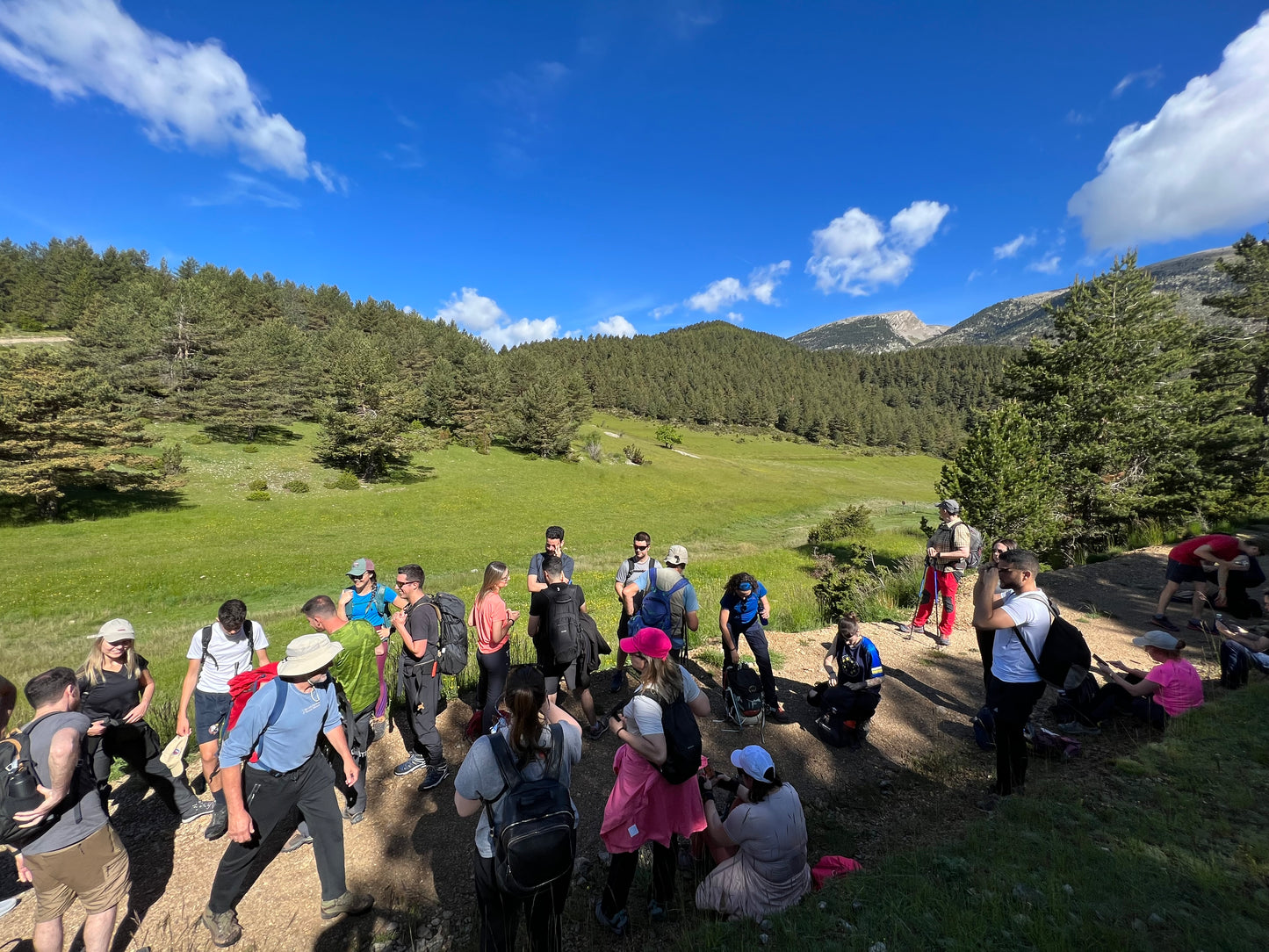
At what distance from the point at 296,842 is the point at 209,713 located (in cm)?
173

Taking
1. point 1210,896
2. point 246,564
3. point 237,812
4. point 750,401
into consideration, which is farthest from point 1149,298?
point 750,401

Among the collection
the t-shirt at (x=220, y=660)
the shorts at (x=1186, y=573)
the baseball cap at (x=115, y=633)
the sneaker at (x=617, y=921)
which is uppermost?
the baseball cap at (x=115, y=633)

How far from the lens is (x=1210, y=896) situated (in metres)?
3.01

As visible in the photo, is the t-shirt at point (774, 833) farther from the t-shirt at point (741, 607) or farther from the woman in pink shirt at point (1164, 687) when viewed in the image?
the woman in pink shirt at point (1164, 687)

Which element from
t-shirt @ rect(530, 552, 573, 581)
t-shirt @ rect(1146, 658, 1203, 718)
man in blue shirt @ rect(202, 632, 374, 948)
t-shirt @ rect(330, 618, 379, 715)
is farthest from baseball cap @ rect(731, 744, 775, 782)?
t-shirt @ rect(1146, 658, 1203, 718)

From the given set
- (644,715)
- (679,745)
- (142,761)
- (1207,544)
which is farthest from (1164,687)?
(142,761)

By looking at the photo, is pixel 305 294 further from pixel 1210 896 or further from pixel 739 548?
pixel 1210 896

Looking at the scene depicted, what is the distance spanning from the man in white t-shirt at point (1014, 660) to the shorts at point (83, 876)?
717 centimetres

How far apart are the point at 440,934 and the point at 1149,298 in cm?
2615

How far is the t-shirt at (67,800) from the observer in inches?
128

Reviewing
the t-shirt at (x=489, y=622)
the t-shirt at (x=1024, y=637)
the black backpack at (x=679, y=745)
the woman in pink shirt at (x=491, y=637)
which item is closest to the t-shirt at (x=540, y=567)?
the woman in pink shirt at (x=491, y=637)

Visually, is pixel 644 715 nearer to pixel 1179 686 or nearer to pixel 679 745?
pixel 679 745

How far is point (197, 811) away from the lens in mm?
5270

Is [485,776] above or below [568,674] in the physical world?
above
